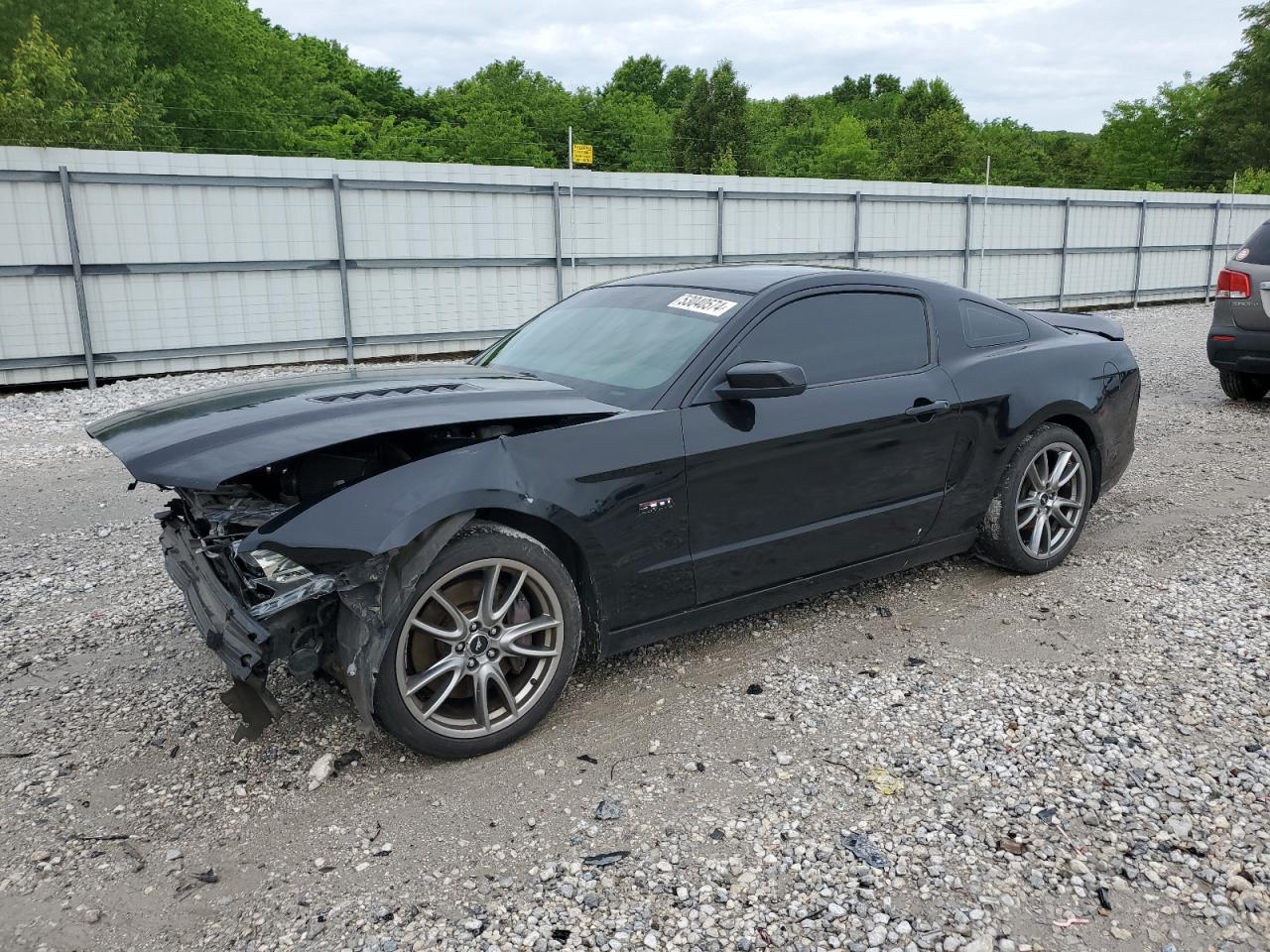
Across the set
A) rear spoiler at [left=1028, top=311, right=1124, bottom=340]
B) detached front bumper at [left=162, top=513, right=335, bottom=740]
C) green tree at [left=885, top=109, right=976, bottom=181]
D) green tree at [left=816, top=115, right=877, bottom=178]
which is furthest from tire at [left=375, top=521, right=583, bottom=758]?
green tree at [left=816, top=115, right=877, bottom=178]

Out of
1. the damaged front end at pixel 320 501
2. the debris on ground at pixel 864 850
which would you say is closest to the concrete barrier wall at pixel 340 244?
the damaged front end at pixel 320 501

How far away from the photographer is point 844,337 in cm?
407

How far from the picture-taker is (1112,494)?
20.5 ft

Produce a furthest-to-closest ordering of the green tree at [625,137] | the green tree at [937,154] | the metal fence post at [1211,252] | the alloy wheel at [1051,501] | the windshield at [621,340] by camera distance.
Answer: the green tree at [625,137], the green tree at [937,154], the metal fence post at [1211,252], the alloy wheel at [1051,501], the windshield at [621,340]

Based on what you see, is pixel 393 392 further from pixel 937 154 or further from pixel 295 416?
pixel 937 154

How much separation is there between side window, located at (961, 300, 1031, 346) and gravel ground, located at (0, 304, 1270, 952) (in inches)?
47.5

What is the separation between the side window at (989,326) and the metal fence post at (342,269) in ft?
31.2

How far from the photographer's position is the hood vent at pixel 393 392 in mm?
3300

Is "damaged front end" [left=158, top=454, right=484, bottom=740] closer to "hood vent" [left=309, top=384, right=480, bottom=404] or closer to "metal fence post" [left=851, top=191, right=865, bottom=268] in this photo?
"hood vent" [left=309, top=384, right=480, bottom=404]

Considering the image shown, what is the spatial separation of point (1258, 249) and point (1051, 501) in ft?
18.4

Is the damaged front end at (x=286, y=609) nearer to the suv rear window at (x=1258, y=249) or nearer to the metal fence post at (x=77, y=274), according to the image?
the suv rear window at (x=1258, y=249)

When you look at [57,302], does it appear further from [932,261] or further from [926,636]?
[932,261]

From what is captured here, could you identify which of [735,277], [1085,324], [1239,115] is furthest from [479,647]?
[1239,115]

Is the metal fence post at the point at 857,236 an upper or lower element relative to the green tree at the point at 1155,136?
lower
